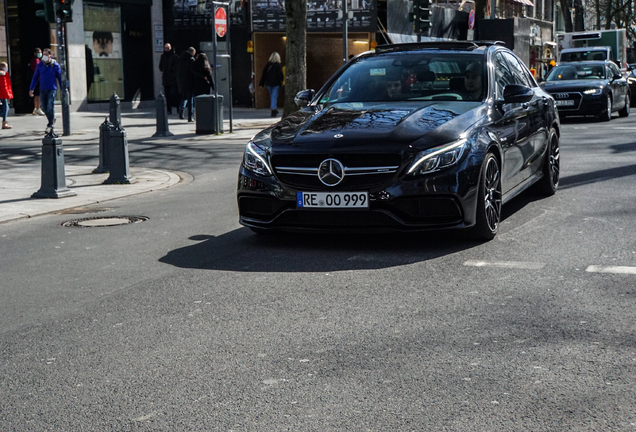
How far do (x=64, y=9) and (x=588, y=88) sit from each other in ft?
41.7

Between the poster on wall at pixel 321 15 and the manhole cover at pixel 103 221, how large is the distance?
80.8 ft

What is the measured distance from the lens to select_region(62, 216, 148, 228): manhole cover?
902cm

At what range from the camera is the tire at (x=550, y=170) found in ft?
31.4

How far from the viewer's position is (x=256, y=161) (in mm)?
7160

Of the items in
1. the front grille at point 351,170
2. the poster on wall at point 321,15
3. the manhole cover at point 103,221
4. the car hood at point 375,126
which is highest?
the poster on wall at point 321,15

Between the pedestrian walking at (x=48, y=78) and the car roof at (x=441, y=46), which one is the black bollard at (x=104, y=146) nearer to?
the car roof at (x=441, y=46)

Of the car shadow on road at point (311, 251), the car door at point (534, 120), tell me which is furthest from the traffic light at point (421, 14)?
the car shadow on road at point (311, 251)

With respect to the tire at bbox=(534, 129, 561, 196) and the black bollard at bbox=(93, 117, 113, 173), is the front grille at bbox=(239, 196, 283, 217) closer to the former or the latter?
the tire at bbox=(534, 129, 561, 196)

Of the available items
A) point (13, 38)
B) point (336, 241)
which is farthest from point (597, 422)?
point (13, 38)

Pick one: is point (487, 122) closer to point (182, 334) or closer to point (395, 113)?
point (395, 113)

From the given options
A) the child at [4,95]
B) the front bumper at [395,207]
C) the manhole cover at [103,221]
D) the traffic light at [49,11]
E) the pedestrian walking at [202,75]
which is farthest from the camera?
the pedestrian walking at [202,75]

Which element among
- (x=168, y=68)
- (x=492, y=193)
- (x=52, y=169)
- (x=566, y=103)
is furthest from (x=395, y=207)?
(x=168, y=68)

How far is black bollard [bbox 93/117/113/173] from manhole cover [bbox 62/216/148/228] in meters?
4.06

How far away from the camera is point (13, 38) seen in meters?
28.3
